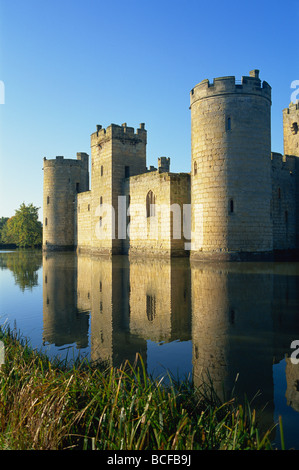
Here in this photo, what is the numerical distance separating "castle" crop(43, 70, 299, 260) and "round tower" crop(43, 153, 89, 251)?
1561mm

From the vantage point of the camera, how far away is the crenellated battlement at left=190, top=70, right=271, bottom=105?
59.8 ft

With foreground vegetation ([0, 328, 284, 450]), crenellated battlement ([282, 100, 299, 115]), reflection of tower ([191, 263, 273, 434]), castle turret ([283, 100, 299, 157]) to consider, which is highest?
crenellated battlement ([282, 100, 299, 115])

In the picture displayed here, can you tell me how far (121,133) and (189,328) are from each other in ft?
77.0

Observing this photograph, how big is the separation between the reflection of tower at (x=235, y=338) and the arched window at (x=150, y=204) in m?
14.5

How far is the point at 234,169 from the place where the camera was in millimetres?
18172

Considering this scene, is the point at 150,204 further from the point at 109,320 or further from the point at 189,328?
the point at 189,328

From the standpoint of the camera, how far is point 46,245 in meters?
37.3

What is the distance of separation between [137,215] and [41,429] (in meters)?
23.5

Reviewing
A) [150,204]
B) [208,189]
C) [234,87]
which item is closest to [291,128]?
[234,87]

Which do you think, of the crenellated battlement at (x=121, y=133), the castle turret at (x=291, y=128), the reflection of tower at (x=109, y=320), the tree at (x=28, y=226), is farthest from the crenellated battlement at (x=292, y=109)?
the tree at (x=28, y=226)

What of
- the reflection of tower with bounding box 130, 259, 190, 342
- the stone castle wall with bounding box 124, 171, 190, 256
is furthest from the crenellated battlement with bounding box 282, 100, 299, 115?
the reflection of tower with bounding box 130, 259, 190, 342

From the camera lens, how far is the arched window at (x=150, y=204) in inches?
957

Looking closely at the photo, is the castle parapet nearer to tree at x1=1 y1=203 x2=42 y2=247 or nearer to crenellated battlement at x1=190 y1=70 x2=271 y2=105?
tree at x1=1 y1=203 x2=42 y2=247
